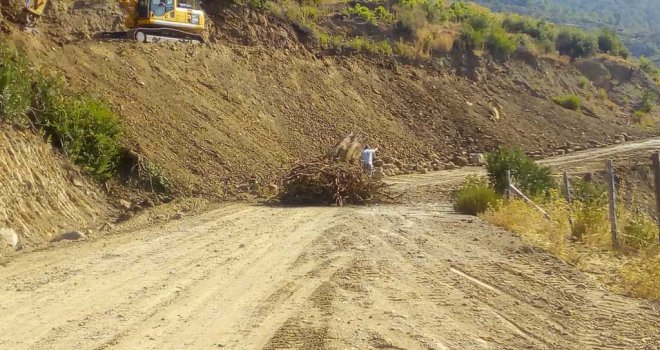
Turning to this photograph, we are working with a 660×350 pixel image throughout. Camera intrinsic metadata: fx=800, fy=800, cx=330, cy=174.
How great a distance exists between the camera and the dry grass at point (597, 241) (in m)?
9.87

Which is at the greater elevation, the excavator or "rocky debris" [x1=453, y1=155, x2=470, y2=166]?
the excavator

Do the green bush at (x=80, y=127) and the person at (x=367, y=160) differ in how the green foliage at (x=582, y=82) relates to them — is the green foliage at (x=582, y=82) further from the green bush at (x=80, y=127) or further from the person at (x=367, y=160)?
the green bush at (x=80, y=127)

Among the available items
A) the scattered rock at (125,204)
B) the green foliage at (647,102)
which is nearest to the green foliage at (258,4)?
the scattered rock at (125,204)

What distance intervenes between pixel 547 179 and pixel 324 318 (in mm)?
15442

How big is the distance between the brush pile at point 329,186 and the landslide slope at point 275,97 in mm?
2190

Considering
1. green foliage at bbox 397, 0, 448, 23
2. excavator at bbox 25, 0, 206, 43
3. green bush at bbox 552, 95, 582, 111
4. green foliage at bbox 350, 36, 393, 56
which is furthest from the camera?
green foliage at bbox 397, 0, 448, 23

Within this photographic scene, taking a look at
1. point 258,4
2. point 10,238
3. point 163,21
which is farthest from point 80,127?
point 258,4

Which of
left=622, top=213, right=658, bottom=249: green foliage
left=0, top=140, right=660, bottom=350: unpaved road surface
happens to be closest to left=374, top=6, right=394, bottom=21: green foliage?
left=0, top=140, right=660, bottom=350: unpaved road surface

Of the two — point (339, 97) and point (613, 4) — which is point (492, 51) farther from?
point (613, 4)

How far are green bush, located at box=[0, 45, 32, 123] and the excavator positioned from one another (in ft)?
37.9

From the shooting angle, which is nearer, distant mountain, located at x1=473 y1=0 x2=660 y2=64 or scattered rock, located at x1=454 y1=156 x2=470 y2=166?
scattered rock, located at x1=454 y1=156 x2=470 y2=166

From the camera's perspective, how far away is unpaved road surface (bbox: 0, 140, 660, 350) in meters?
7.38

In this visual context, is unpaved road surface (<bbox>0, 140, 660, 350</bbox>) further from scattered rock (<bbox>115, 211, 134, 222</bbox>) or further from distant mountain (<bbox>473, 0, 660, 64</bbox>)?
distant mountain (<bbox>473, 0, 660, 64</bbox>)

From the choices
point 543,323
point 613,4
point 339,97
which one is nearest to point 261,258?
point 543,323
